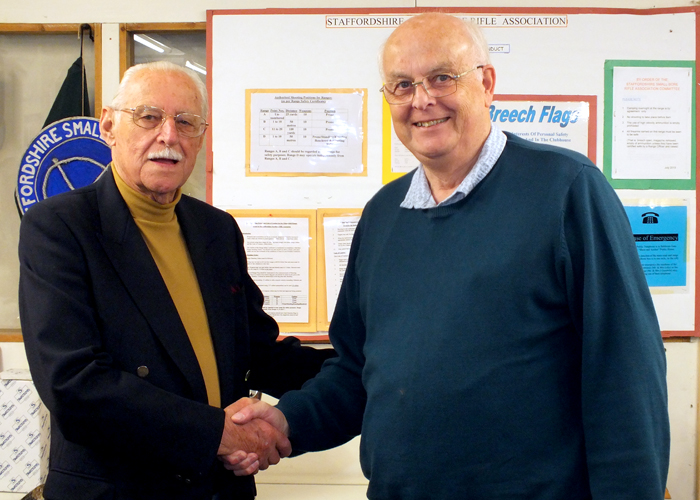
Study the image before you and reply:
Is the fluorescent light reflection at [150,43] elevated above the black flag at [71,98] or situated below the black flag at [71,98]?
above

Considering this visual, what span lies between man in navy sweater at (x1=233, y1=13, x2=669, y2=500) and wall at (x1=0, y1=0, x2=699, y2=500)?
50.8 inches

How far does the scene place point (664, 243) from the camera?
2.51 m

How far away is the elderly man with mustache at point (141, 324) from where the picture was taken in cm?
131

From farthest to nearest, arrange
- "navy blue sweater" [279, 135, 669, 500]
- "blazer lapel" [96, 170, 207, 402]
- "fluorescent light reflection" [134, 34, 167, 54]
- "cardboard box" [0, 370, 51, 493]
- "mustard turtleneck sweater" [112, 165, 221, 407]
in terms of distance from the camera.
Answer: "fluorescent light reflection" [134, 34, 167, 54], "cardboard box" [0, 370, 51, 493], "mustard turtleneck sweater" [112, 165, 221, 407], "blazer lapel" [96, 170, 207, 402], "navy blue sweater" [279, 135, 669, 500]

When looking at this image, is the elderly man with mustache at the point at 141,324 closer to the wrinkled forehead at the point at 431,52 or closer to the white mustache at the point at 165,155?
the white mustache at the point at 165,155

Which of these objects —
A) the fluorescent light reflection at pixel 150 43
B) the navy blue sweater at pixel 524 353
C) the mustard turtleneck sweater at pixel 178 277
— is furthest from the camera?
the fluorescent light reflection at pixel 150 43

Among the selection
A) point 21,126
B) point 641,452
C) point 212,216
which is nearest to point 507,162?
point 641,452

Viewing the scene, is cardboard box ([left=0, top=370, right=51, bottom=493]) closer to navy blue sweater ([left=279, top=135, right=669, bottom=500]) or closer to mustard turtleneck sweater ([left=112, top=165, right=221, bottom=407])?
mustard turtleneck sweater ([left=112, top=165, right=221, bottom=407])

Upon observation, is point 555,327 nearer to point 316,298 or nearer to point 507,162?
point 507,162

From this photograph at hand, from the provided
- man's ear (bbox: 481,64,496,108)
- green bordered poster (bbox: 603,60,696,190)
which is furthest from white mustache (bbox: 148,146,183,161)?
green bordered poster (bbox: 603,60,696,190)

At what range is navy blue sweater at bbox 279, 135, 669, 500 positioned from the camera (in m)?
1.03

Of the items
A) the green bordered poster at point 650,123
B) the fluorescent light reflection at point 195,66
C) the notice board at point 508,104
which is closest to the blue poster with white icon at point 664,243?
the notice board at point 508,104

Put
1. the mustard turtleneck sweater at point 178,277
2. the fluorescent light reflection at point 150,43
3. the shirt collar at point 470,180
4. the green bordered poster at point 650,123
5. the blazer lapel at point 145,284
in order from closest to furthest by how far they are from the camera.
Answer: the shirt collar at point 470,180, the blazer lapel at point 145,284, the mustard turtleneck sweater at point 178,277, the green bordered poster at point 650,123, the fluorescent light reflection at point 150,43

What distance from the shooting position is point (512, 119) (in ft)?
8.28
